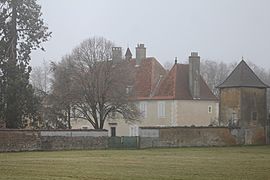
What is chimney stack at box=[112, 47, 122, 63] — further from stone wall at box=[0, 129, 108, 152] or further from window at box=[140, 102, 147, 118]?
stone wall at box=[0, 129, 108, 152]

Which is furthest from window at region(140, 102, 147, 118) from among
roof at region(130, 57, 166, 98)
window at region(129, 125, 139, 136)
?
window at region(129, 125, 139, 136)

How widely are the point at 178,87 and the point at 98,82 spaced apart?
13194 mm

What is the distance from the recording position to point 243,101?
66125mm

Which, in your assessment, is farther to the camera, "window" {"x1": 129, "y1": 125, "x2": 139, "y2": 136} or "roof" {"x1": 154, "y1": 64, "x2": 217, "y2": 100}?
"window" {"x1": 129, "y1": 125, "x2": 139, "y2": 136}

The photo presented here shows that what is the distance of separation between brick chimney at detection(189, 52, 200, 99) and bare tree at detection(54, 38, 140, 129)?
10784 millimetres

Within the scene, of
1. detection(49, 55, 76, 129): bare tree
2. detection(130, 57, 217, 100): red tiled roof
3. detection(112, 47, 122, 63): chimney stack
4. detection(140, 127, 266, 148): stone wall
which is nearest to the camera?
detection(140, 127, 266, 148): stone wall

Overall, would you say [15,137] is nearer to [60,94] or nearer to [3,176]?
[60,94]

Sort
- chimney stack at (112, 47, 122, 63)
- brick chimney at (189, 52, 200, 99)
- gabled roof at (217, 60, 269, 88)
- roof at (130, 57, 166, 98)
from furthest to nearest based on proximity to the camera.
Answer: roof at (130, 57, 166, 98) → brick chimney at (189, 52, 200, 99) → gabled roof at (217, 60, 269, 88) → chimney stack at (112, 47, 122, 63)

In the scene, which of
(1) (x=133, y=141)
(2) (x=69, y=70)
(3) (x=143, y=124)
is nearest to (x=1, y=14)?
(2) (x=69, y=70)

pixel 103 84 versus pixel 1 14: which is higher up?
pixel 1 14

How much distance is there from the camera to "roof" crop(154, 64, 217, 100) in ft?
232

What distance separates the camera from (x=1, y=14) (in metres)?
54.1

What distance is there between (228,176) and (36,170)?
27.8ft

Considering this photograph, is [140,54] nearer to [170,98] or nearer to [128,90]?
[170,98]
